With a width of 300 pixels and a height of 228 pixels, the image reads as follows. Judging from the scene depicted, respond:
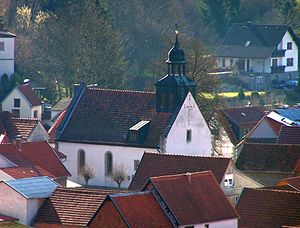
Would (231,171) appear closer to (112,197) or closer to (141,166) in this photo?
(141,166)

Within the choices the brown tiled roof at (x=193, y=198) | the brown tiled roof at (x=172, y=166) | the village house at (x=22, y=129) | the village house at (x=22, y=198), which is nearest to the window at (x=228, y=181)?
the brown tiled roof at (x=172, y=166)

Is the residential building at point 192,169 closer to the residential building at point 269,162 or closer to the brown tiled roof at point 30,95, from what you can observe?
the residential building at point 269,162

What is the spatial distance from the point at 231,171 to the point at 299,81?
1772 inches

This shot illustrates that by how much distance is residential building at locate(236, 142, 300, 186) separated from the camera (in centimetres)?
8675

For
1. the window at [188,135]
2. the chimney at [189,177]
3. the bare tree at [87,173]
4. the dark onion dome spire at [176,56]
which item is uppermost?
the dark onion dome spire at [176,56]

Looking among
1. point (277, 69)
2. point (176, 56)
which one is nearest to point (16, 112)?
point (176, 56)

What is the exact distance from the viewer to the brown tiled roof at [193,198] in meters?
74.0

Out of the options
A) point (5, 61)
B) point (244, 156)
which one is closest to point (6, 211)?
point (244, 156)

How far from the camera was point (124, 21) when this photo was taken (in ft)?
419

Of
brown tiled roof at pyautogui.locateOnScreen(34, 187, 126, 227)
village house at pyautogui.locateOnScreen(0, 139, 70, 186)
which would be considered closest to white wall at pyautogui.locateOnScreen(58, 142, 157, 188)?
village house at pyautogui.locateOnScreen(0, 139, 70, 186)

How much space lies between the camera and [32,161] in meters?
87.7

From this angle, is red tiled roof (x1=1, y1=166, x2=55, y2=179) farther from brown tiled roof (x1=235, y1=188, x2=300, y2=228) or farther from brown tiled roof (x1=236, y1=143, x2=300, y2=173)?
brown tiled roof (x1=235, y1=188, x2=300, y2=228)

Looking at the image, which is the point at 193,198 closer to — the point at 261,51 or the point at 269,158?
the point at 269,158

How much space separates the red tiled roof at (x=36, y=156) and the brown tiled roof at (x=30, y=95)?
17.2 meters
